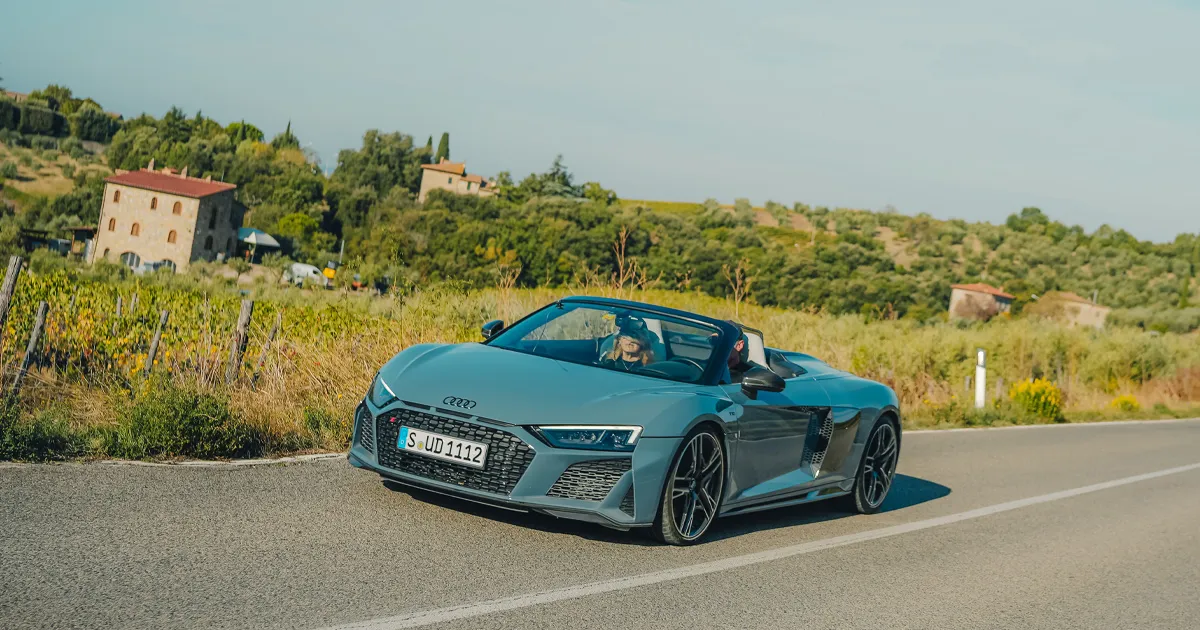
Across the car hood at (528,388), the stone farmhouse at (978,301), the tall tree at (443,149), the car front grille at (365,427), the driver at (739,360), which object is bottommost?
the car front grille at (365,427)

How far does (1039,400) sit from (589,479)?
61.0 ft

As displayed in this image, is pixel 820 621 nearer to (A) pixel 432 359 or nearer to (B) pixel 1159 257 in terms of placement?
(A) pixel 432 359

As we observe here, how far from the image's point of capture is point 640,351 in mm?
7223

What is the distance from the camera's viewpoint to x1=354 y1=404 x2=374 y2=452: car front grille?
6.32 m

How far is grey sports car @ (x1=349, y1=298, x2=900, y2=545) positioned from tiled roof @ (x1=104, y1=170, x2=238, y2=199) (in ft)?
287

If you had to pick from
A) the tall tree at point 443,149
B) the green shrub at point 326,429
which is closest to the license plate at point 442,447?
the green shrub at point 326,429

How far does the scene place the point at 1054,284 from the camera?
94.6 metres

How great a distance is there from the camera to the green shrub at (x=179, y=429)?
24.8ft

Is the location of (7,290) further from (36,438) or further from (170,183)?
(170,183)

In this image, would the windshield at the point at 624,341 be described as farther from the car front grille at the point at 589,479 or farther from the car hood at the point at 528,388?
the car front grille at the point at 589,479

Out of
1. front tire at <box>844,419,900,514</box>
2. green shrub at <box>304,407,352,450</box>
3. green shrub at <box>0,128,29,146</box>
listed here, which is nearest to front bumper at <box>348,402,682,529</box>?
green shrub at <box>304,407,352,450</box>

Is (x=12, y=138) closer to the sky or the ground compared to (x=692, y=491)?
closer to the sky

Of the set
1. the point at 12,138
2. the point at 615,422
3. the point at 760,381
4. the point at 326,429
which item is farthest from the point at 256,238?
the point at 615,422

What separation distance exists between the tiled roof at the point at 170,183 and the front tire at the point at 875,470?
86927 mm
